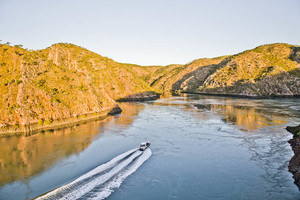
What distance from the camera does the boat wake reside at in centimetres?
1609

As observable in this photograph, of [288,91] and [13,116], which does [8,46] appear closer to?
[13,116]

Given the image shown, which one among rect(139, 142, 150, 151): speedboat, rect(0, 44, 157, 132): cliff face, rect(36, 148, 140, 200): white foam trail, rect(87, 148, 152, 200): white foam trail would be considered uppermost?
rect(0, 44, 157, 132): cliff face

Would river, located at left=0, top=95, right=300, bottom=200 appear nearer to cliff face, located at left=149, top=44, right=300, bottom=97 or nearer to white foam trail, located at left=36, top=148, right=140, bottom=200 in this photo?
white foam trail, located at left=36, top=148, right=140, bottom=200

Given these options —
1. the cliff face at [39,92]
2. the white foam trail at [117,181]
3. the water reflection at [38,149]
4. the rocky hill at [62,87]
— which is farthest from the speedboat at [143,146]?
the cliff face at [39,92]

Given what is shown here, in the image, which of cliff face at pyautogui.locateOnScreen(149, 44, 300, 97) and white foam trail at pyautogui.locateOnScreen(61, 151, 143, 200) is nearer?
white foam trail at pyautogui.locateOnScreen(61, 151, 143, 200)

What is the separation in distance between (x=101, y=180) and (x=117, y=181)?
1.43 meters

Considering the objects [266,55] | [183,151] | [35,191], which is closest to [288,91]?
[266,55]

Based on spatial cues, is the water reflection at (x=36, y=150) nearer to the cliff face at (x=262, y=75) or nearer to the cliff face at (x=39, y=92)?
the cliff face at (x=39, y=92)

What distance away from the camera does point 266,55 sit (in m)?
141

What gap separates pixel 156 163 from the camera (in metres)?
22.8

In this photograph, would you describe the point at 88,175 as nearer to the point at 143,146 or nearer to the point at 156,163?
the point at 156,163

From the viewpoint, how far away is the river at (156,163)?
17.1 m

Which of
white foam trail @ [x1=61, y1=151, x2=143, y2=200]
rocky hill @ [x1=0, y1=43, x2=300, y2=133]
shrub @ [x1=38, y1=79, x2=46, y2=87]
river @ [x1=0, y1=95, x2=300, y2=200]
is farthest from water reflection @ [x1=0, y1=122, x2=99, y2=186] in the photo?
shrub @ [x1=38, y1=79, x2=46, y2=87]

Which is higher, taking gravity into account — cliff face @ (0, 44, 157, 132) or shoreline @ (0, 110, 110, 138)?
cliff face @ (0, 44, 157, 132)
